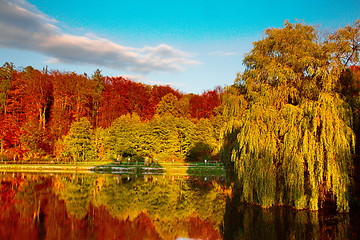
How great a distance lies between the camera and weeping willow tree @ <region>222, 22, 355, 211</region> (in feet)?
58.9

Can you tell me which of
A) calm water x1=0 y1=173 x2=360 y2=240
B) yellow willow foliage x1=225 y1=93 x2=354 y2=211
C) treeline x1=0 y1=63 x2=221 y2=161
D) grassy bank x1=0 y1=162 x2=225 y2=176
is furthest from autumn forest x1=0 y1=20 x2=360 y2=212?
treeline x1=0 y1=63 x2=221 y2=161

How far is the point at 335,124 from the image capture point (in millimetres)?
18094

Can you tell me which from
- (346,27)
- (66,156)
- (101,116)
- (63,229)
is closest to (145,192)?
(63,229)

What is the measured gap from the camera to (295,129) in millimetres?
18609

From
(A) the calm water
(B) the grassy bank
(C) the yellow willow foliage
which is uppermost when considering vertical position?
(C) the yellow willow foliage

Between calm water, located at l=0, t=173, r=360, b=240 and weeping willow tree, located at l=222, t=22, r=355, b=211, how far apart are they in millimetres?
1624

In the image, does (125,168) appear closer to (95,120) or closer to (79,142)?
(79,142)

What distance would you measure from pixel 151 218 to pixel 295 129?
1007 centimetres

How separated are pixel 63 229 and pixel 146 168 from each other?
32243 mm

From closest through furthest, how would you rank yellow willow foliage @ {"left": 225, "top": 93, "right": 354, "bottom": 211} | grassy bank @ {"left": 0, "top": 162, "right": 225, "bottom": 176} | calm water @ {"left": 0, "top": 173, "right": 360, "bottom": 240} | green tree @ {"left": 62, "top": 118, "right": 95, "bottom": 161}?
calm water @ {"left": 0, "top": 173, "right": 360, "bottom": 240}
yellow willow foliage @ {"left": 225, "top": 93, "right": 354, "bottom": 211}
grassy bank @ {"left": 0, "top": 162, "right": 225, "bottom": 176}
green tree @ {"left": 62, "top": 118, "right": 95, "bottom": 161}

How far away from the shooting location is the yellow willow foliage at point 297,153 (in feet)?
58.6

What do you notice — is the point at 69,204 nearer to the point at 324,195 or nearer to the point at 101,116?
the point at 324,195

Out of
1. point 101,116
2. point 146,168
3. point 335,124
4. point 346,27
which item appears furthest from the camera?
point 101,116

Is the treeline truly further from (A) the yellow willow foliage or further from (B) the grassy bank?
(A) the yellow willow foliage
